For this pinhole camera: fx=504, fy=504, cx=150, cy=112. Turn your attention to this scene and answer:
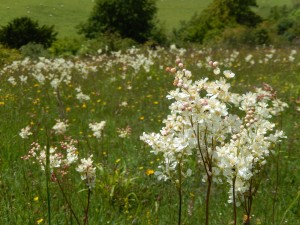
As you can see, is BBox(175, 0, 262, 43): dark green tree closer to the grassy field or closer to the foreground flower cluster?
the grassy field

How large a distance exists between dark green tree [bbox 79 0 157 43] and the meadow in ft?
48.7

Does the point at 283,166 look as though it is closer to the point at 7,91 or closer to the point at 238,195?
the point at 238,195

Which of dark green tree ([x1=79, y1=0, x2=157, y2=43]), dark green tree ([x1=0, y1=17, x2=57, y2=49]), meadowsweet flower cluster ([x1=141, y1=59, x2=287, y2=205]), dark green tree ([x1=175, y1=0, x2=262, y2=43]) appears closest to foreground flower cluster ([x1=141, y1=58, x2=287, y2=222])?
meadowsweet flower cluster ([x1=141, y1=59, x2=287, y2=205])

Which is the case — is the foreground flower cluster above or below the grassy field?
above

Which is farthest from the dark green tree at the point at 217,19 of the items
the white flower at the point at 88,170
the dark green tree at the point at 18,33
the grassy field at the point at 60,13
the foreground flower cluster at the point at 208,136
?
the foreground flower cluster at the point at 208,136

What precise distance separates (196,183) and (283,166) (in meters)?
0.82

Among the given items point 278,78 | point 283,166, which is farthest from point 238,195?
point 278,78

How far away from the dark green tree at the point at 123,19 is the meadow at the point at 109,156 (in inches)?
584

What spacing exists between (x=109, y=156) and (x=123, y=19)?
20656mm

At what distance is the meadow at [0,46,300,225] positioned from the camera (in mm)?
3205

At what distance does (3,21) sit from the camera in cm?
2600

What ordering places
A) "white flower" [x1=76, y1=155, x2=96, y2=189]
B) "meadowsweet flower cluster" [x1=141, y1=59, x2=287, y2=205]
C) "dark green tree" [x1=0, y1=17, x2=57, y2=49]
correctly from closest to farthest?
"meadowsweet flower cluster" [x1=141, y1=59, x2=287, y2=205] < "white flower" [x1=76, y1=155, x2=96, y2=189] < "dark green tree" [x1=0, y1=17, x2=57, y2=49]

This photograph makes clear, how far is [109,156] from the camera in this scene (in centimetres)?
477

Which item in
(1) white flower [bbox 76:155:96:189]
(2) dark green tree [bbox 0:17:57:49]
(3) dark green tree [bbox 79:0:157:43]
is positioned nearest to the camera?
(1) white flower [bbox 76:155:96:189]
